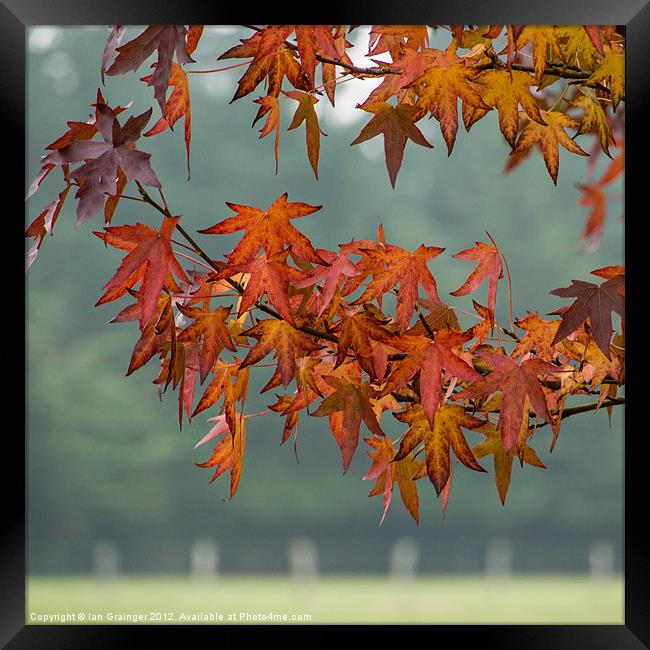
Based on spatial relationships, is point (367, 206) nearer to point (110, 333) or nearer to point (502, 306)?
point (502, 306)

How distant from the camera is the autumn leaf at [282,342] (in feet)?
2.65

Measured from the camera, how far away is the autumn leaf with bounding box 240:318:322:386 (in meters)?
0.81

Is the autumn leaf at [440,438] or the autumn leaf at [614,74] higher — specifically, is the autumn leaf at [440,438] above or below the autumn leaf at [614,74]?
below

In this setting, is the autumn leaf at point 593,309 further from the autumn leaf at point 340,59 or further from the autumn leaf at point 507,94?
the autumn leaf at point 340,59

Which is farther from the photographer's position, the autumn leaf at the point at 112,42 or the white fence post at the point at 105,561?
the white fence post at the point at 105,561

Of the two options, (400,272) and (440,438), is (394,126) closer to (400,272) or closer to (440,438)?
(400,272)

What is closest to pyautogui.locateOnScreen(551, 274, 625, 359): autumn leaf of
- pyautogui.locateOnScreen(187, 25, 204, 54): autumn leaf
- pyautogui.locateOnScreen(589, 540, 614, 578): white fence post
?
pyautogui.locateOnScreen(187, 25, 204, 54): autumn leaf

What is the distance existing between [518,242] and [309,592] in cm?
738

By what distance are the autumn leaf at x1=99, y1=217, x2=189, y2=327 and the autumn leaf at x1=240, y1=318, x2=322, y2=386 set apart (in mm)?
105

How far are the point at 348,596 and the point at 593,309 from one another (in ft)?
48.2
